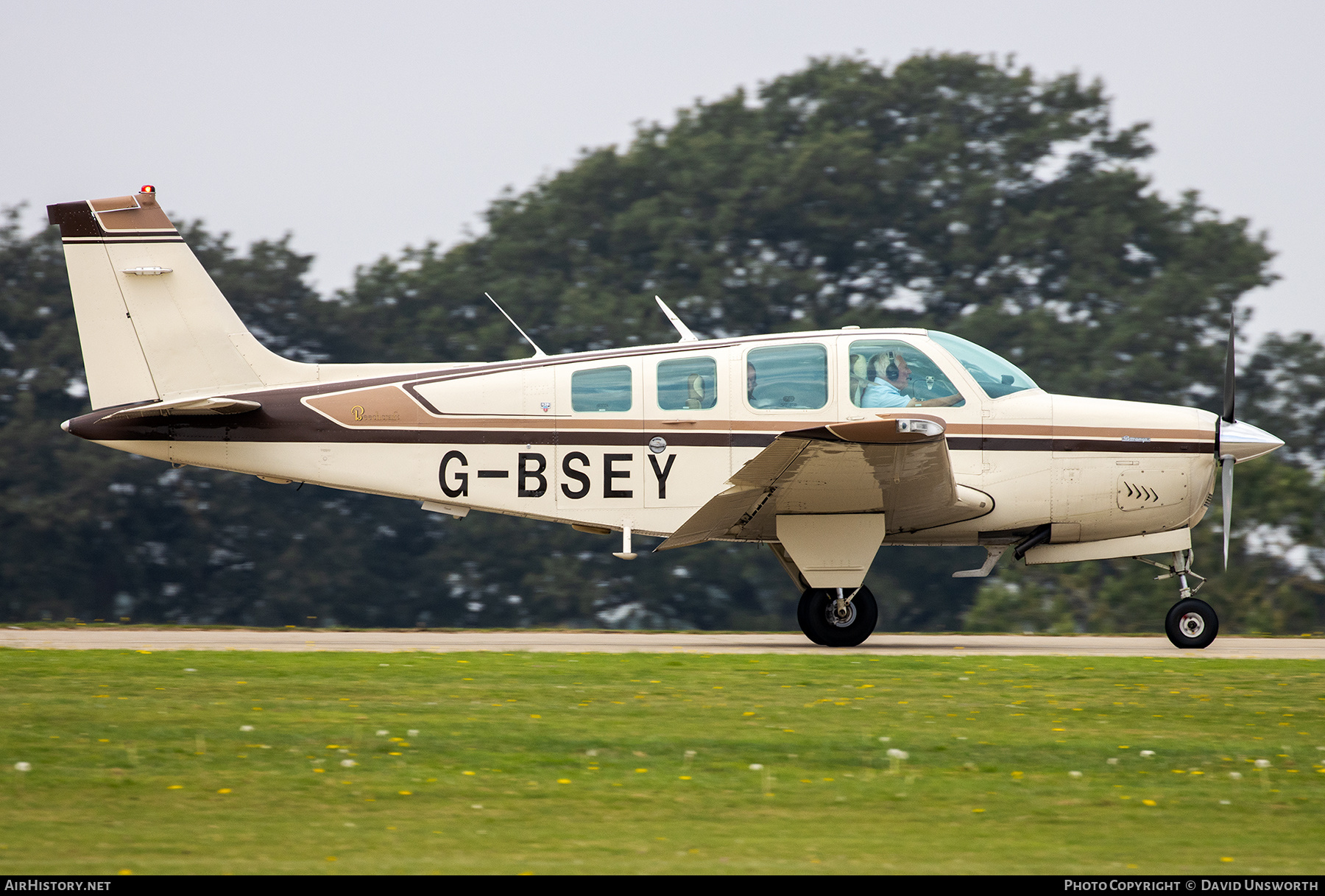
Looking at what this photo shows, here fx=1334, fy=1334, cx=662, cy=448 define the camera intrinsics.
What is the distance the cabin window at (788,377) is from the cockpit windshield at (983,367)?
109 centimetres

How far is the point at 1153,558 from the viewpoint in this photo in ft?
81.3

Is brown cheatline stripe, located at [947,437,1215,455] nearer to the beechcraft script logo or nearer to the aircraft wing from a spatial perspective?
the aircraft wing

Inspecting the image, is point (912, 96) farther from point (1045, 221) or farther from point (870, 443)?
point (870, 443)

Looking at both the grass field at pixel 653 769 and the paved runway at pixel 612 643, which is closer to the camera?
the grass field at pixel 653 769

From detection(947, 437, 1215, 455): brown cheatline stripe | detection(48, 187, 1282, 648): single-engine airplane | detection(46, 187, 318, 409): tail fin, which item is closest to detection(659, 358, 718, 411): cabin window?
detection(48, 187, 1282, 648): single-engine airplane

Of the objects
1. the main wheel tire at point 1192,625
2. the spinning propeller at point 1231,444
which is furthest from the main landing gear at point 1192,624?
the spinning propeller at point 1231,444

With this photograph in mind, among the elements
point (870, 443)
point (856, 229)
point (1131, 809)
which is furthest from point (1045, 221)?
point (1131, 809)

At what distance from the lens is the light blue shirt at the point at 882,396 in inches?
472

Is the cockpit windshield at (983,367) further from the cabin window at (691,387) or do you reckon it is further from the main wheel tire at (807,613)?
the main wheel tire at (807,613)

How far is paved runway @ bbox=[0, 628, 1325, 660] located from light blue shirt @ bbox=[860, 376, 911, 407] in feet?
7.21

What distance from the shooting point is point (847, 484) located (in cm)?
1141

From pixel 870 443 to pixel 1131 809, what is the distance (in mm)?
5074

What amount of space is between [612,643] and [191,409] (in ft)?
14.8

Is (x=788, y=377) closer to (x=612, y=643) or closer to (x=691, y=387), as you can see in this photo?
(x=691, y=387)
